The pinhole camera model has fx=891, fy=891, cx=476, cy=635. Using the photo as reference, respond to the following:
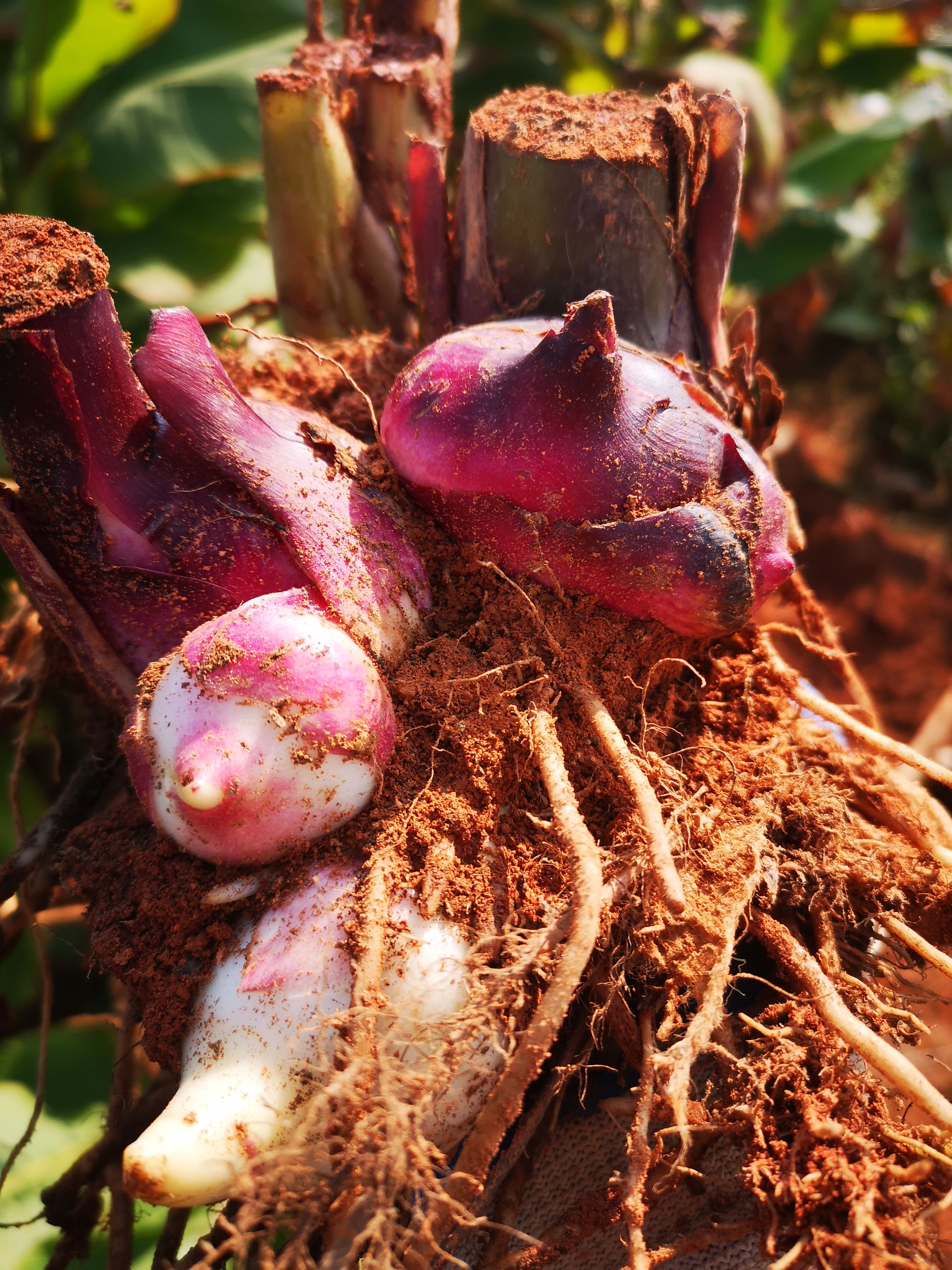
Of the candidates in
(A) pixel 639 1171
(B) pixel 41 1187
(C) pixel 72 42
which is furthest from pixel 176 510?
(C) pixel 72 42

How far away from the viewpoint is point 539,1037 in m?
0.77

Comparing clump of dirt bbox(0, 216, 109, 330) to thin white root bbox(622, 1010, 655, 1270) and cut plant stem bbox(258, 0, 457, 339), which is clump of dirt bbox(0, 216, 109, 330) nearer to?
cut plant stem bbox(258, 0, 457, 339)

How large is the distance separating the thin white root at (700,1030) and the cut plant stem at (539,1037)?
11 centimetres

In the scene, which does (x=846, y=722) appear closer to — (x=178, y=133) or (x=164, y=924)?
(x=164, y=924)

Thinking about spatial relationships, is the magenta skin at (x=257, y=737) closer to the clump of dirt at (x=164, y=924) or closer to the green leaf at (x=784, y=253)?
the clump of dirt at (x=164, y=924)

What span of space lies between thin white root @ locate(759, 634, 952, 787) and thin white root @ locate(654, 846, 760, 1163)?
250 mm

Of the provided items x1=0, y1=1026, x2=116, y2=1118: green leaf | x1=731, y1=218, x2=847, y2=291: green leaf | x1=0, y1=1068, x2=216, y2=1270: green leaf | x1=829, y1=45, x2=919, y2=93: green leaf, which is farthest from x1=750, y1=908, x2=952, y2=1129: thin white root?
x1=829, y1=45, x2=919, y2=93: green leaf

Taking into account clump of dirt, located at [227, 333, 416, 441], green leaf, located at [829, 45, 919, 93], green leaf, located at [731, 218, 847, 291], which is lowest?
green leaf, located at [731, 218, 847, 291]

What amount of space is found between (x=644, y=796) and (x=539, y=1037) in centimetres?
24

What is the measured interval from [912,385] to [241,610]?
141 inches

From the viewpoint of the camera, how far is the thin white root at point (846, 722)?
39.5 inches

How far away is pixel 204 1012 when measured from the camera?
0.84m

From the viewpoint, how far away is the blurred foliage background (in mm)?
1771

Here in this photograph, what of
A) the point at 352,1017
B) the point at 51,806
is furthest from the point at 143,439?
the point at 352,1017
